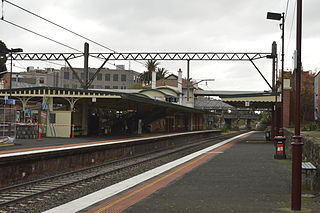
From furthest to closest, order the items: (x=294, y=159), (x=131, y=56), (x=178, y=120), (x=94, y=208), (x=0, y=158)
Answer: (x=178, y=120) → (x=131, y=56) → (x=0, y=158) → (x=94, y=208) → (x=294, y=159)

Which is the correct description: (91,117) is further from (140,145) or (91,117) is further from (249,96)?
(249,96)

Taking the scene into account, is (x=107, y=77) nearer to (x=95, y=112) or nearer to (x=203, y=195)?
(x=95, y=112)

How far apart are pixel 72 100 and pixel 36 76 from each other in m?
70.6

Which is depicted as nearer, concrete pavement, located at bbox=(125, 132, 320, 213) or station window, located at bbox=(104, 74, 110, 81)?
concrete pavement, located at bbox=(125, 132, 320, 213)

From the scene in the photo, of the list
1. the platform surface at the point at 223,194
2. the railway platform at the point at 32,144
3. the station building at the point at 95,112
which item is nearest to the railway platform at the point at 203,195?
the platform surface at the point at 223,194

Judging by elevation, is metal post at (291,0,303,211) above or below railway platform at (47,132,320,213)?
above

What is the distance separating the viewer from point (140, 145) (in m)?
25.2

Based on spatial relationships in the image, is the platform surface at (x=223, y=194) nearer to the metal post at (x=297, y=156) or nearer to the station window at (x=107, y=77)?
the metal post at (x=297, y=156)

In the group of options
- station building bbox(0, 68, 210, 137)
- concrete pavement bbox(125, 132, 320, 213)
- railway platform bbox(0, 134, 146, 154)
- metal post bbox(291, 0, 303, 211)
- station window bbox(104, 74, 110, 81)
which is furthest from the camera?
station window bbox(104, 74, 110, 81)

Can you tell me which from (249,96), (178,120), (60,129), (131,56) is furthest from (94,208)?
(178,120)

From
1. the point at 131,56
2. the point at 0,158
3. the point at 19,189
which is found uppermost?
the point at 131,56

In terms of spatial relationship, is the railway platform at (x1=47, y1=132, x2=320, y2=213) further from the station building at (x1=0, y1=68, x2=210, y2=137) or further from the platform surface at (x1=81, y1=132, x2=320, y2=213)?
the station building at (x1=0, y1=68, x2=210, y2=137)

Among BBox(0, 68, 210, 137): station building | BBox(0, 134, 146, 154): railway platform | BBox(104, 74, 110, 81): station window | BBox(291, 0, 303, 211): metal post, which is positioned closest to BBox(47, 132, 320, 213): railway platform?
BBox(291, 0, 303, 211): metal post

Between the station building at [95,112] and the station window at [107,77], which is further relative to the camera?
the station window at [107,77]
